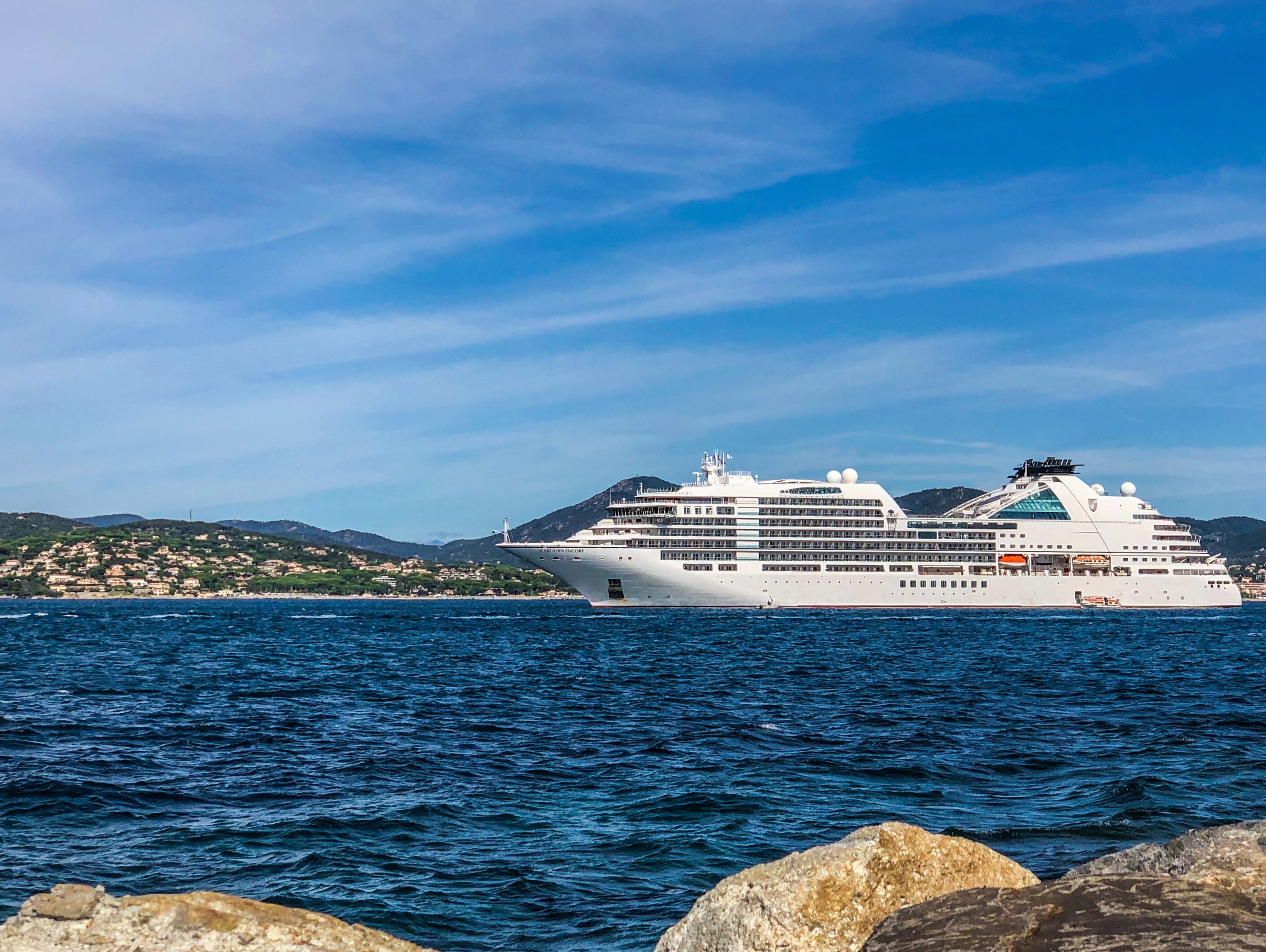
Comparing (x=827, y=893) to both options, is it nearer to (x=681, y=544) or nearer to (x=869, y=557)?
(x=681, y=544)

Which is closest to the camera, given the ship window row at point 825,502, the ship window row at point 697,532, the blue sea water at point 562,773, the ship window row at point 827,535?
the blue sea water at point 562,773

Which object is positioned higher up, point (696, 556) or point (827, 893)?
point (696, 556)

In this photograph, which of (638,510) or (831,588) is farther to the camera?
(831,588)

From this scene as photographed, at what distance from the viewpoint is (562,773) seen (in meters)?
18.2

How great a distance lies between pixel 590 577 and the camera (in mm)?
103938

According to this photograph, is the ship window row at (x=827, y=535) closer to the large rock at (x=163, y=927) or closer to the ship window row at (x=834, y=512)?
the ship window row at (x=834, y=512)

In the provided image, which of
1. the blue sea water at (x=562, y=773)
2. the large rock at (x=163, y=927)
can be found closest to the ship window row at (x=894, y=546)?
the blue sea water at (x=562, y=773)

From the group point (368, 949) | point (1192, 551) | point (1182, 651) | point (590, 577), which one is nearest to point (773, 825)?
point (368, 949)

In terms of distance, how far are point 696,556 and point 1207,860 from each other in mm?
97781

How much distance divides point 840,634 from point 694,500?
143ft

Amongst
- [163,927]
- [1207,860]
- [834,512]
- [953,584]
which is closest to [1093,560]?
[953,584]

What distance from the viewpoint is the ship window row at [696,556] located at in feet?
342

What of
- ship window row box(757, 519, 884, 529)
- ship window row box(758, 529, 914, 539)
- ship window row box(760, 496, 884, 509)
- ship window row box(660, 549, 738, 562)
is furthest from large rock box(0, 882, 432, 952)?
ship window row box(757, 519, 884, 529)

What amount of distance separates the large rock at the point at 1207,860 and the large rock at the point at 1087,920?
401 millimetres
